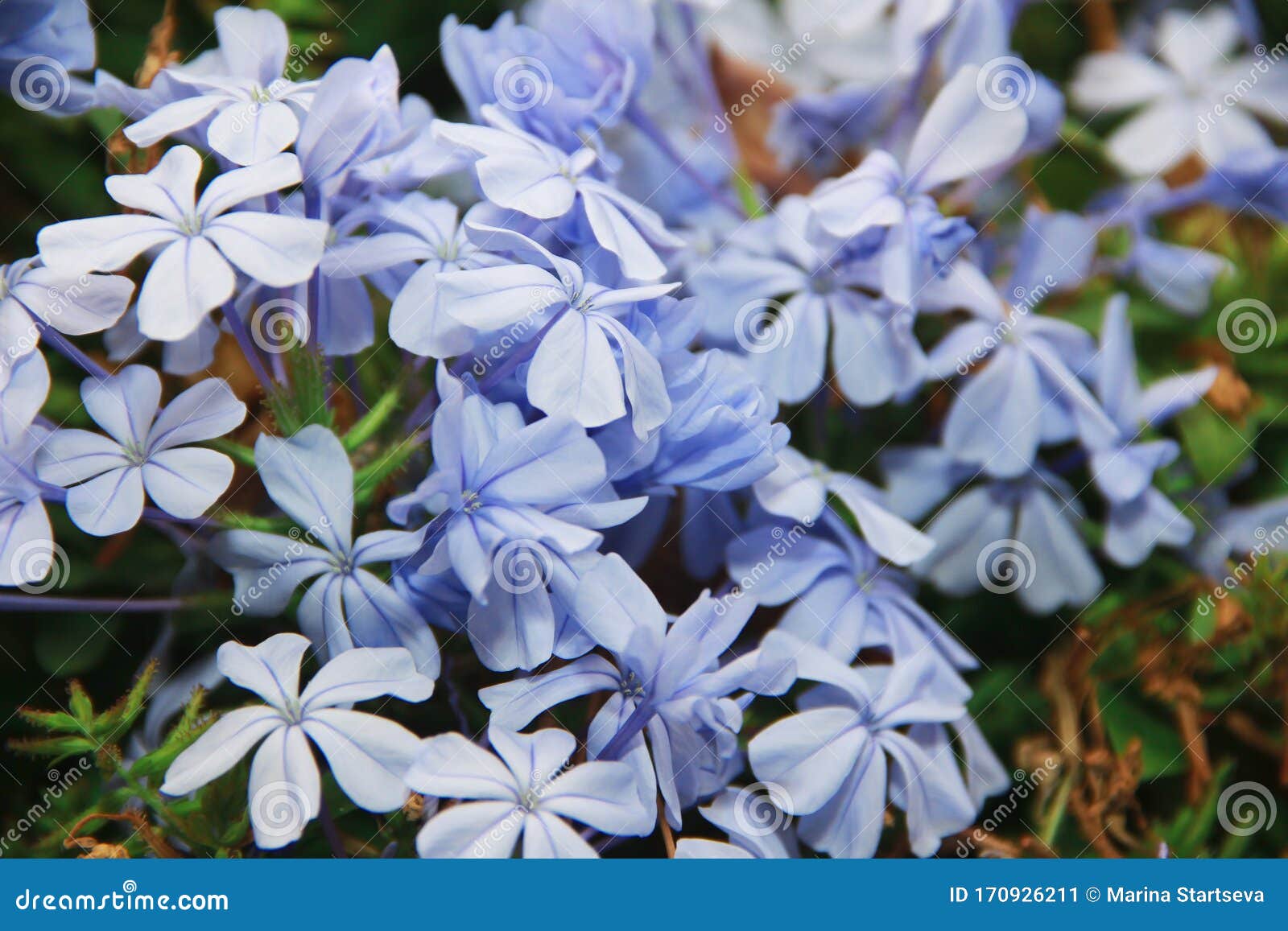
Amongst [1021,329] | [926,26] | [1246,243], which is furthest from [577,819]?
[1246,243]

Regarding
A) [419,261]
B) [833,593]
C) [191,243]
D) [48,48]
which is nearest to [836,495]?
[833,593]

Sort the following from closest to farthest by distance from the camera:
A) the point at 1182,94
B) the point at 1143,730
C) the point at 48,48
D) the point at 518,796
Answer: the point at 518,796 → the point at 48,48 → the point at 1143,730 → the point at 1182,94

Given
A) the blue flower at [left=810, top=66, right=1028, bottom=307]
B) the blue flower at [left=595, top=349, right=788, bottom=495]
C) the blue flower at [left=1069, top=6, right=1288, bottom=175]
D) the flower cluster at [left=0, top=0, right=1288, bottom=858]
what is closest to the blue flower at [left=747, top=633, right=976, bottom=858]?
the flower cluster at [left=0, top=0, right=1288, bottom=858]

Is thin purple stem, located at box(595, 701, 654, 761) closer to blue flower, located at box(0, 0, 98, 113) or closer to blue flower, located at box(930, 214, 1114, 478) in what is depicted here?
blue flower, located at box(930, 214, 1114, 478)

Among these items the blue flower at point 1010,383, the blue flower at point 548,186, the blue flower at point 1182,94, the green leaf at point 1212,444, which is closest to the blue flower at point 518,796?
the blue flower at point 548,186

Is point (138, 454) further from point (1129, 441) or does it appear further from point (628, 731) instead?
point (1129, 441)
